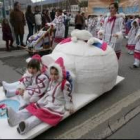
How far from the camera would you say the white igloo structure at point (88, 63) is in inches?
157

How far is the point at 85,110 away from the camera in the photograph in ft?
12.9

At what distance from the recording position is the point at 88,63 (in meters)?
4.01

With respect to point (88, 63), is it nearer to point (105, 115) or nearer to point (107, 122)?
point (105, 115)

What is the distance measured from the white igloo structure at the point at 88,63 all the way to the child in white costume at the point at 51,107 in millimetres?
514

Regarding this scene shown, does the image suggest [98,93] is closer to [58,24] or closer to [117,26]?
[117,26]

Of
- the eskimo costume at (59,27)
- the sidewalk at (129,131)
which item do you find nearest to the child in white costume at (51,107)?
the sidewalk at (129,131)

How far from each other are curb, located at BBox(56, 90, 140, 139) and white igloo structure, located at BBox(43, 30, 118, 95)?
43cm

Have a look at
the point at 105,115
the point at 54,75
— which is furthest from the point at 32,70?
the point at 105,115

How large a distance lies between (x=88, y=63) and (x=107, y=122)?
1033mm

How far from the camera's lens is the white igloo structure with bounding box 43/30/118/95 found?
3979 millimetres

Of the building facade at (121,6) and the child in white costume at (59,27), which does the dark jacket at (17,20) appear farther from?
the building facade at (121,6)

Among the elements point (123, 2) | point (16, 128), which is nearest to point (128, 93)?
point (16, 128)

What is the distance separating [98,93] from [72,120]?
81 cm

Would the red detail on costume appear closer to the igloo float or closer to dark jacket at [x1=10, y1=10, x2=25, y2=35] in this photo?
the igloo float
